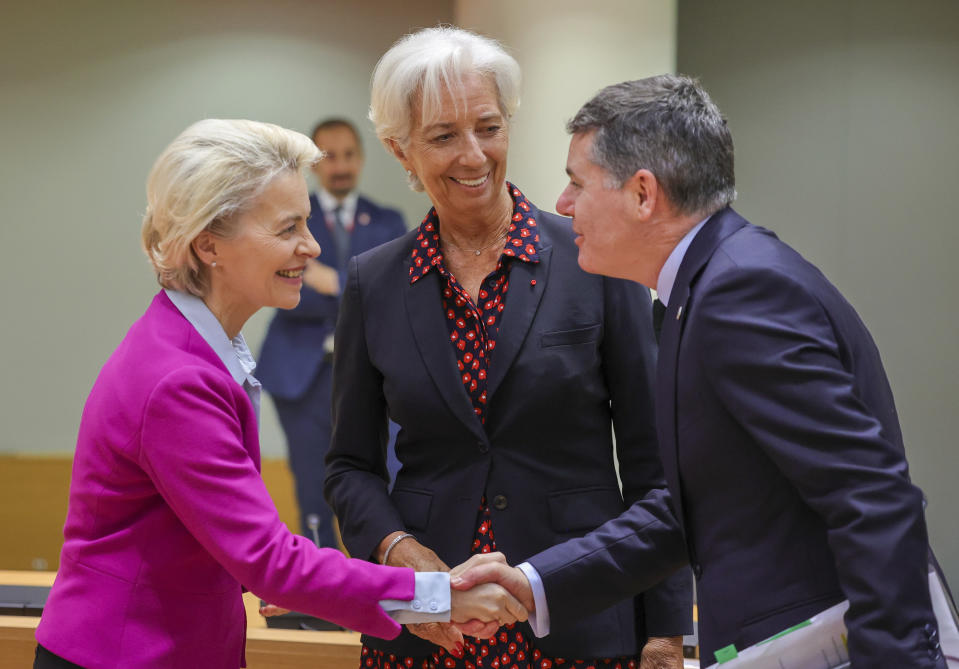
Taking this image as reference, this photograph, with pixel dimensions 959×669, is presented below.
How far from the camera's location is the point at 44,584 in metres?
3.39

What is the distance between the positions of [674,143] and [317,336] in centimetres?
340

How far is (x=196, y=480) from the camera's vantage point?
5.18 feet

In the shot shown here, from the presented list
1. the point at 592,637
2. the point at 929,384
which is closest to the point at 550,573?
the point at 592,637

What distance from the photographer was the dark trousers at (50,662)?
1601mm

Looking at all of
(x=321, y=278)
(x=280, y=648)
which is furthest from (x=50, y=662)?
(x=321, y=278)

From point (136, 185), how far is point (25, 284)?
77cm

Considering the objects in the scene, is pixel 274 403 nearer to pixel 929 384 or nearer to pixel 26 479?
pixel 26 479

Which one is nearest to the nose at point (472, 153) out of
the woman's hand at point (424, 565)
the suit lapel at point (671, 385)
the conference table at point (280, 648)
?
the suit lapel at point (671, 385)

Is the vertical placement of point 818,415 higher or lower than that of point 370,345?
higher

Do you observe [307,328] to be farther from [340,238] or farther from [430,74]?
[430,74]

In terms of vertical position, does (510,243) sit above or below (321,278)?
above

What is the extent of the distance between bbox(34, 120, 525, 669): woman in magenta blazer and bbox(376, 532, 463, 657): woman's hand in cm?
7

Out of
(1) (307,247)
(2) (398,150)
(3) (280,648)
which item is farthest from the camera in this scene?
(3) (280,648)

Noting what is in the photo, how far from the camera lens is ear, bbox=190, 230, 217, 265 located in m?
1.77
